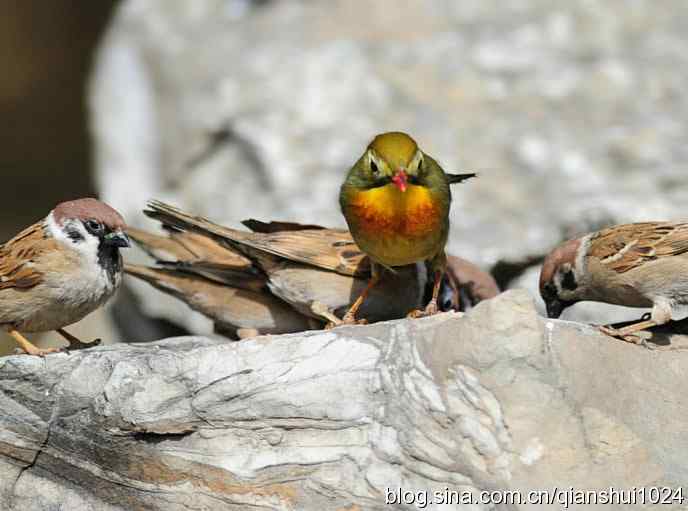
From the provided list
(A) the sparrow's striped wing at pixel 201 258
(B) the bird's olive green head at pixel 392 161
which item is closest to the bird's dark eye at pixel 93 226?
(A) the sparrow's striped wing at pixel 201 258

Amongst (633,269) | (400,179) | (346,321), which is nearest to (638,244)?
(633,269)

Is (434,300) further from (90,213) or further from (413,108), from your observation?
(413,108)

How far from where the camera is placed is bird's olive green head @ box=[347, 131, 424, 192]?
4707 millimetres

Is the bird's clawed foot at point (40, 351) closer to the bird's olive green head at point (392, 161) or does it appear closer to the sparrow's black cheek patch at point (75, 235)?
the sparrow's black cheek patch at point (75, 235)

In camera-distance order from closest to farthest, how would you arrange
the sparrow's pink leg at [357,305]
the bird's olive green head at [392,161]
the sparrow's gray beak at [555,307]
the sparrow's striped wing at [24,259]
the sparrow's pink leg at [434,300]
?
the bird's olive green head at [392,161] < the sparrow's striped wing at [24,259] < the sparrow's pink leg at [434,300] < the sparrow's pink leg at [357,305] < the sparrow's gray beak at [555,307]

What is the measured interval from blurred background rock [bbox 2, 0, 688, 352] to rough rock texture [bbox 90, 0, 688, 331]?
0.06 ft

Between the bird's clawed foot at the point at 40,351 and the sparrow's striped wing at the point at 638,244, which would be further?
the sparrow's striped wing at the point at 638,244

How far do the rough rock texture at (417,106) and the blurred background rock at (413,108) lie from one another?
0.02 meters

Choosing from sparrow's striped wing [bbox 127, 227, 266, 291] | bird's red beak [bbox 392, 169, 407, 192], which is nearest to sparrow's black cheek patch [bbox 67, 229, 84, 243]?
sparrow's striped wing [bbox 127, 227, 266, 291]

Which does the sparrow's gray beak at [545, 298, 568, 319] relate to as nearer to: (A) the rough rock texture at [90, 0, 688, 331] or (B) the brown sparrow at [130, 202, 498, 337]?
(B) the brown sparrow at [130, 202, 498, 337]

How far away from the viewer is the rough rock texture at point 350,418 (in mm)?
3941

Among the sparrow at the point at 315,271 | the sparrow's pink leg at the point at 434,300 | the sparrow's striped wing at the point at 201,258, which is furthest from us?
the sparrow's striped wing at the point at 201,258

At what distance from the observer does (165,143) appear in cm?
1016

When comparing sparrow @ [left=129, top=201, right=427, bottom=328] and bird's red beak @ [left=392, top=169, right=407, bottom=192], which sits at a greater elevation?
bird's red beak @ [left=392, top=169, right=407, bottom=192]
